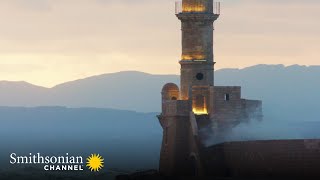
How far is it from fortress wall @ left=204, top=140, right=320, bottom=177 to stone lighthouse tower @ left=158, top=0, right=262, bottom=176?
4.90 feet

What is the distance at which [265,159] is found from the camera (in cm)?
7044

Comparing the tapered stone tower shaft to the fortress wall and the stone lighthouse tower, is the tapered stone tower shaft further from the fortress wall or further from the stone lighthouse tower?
the fortress wall

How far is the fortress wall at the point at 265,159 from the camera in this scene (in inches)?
2657

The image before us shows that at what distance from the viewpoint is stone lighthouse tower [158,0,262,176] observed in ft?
262

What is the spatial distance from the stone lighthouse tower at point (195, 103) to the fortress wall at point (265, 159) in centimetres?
149

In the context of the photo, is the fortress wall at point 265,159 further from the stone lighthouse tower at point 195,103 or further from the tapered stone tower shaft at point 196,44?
the tapered stone tower shaft at point 196,44

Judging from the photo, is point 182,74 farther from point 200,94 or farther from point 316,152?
point 316,152

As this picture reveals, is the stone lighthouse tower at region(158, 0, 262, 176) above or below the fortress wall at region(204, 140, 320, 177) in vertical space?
above

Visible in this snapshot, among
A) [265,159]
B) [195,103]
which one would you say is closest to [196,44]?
[195,103]

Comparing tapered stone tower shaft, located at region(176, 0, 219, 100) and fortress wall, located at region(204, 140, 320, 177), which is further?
tapered stone tower shaft, located at region(176, 0, 219, 100)

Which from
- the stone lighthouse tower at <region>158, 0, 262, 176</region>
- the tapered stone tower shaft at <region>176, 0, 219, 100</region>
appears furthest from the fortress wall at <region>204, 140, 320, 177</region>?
the tapered stone tower shaft at <region>176, 0, 219, 100</region>

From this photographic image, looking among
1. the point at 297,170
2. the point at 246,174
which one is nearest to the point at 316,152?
the point at 297,170

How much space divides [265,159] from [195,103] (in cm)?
1288

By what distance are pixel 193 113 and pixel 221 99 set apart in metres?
2.52
